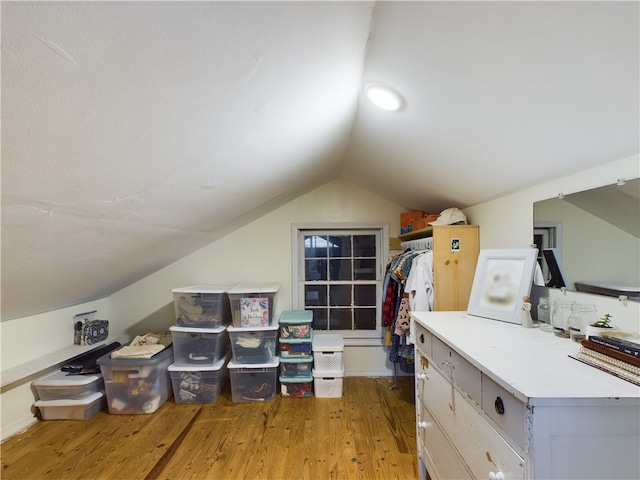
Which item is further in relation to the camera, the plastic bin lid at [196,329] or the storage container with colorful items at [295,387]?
the storage container with colorful items at [295,387]

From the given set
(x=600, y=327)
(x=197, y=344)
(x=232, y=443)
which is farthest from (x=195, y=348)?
(x=600, y=327)

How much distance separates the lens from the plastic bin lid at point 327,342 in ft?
8.73

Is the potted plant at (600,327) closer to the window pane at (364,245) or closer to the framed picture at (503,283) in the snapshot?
the framed picture at (503,283)

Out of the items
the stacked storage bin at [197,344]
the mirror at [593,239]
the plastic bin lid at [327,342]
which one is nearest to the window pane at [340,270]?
the plastic bin lid at [327,342]

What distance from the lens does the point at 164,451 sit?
6.37 ft

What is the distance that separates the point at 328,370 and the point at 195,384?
121 centimetres

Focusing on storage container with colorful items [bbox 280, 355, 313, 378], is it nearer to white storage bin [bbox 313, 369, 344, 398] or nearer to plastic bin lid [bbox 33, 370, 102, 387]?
white storage bin [bbox 313, 369, 344, 398]

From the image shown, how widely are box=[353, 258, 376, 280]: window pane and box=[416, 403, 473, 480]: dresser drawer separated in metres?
1.66

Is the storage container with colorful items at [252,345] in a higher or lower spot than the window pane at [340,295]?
lower

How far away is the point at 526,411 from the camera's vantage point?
2.45ft

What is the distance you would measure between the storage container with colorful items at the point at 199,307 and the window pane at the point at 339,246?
125cm

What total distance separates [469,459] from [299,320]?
178 cm

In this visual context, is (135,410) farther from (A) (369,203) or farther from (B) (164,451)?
(A) (369,203)

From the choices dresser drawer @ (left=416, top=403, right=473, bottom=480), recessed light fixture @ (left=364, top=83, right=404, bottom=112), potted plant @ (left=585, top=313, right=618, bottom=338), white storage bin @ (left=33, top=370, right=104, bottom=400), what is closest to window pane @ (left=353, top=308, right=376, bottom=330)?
dresser drawer @ (left=416, top=403, right=473, bottom=480)
